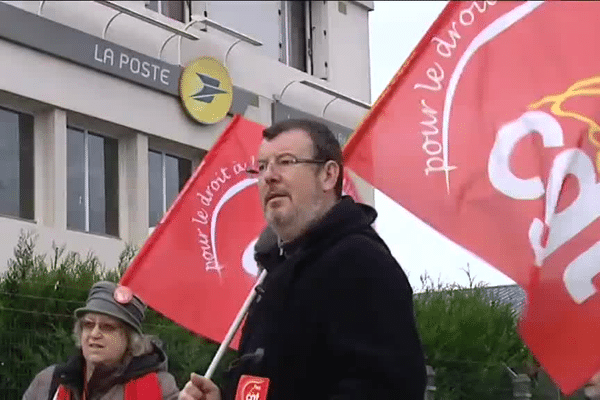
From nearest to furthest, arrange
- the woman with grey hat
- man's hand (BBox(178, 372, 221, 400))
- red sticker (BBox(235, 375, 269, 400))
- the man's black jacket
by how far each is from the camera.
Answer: the man's black jacket < red sticker (BBox(235, 375, 269, 400)) < man's hand (BBox(178, 372, 221, 400)) < the woman with grey hat

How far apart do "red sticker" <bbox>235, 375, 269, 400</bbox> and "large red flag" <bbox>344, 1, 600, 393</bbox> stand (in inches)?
79.4

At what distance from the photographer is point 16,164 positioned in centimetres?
1992

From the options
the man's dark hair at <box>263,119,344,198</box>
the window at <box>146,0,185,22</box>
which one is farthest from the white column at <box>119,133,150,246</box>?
the man's dark hair at <box>263,119,344,198</box>

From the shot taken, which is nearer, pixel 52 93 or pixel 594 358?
pixel 594 358

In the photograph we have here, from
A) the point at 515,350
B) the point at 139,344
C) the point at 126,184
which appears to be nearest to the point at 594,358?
the point at 139,344

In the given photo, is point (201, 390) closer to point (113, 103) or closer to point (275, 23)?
point (113, 103)

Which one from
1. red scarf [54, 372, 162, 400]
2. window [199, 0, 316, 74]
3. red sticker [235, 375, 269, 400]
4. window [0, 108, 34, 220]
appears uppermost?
window [199, 0, 316, 74]

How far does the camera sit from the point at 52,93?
19.9 m

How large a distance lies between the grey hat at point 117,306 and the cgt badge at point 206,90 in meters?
16.0

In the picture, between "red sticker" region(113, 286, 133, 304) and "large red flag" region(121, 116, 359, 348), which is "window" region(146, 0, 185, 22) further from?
"red sticker" region(113, 286, 133, 304)

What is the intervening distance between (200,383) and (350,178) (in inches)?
165

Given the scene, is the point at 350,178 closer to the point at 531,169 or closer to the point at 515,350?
the point at 531,169

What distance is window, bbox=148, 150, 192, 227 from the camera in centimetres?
2239

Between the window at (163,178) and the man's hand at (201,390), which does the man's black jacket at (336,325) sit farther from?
the window at (163,178)
